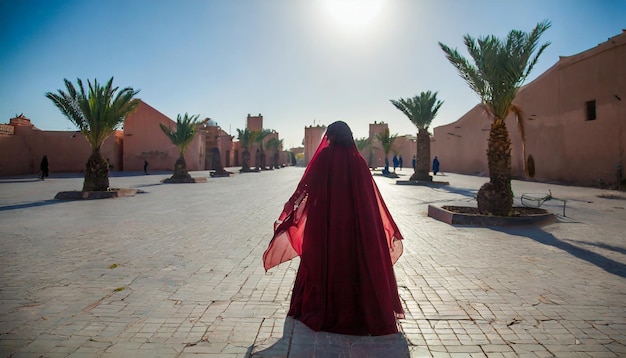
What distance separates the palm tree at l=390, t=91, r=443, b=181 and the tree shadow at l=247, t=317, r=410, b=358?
19.5 metres

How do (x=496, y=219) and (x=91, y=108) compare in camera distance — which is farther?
(x=91, y=108)

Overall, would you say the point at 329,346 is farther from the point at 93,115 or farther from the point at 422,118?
the point at 422,118

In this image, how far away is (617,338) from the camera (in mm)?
2615

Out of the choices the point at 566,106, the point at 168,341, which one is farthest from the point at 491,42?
the point at 566,106

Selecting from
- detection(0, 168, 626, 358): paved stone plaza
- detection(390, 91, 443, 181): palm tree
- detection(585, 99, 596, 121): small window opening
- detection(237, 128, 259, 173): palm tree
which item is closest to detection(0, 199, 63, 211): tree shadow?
detection(0, 168, 626, 358): paved stone plaza

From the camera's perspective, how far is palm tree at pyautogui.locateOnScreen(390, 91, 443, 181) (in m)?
21.3

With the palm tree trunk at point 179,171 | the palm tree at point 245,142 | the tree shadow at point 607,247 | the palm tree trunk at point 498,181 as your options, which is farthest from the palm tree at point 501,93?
the palm tree at point 245,142

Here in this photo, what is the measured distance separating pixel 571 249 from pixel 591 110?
55.3 ft

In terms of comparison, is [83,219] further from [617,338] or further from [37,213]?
[617,338]

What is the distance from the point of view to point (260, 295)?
11.4 ft

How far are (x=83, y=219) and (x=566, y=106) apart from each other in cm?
2277

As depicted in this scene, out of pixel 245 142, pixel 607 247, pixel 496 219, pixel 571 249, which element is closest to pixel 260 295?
pixel 571 249

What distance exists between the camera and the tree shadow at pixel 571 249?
4397mm

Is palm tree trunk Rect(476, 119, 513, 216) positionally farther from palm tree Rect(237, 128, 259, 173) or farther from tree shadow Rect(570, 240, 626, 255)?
palm tree Rect(237, 128, 259, 173)
